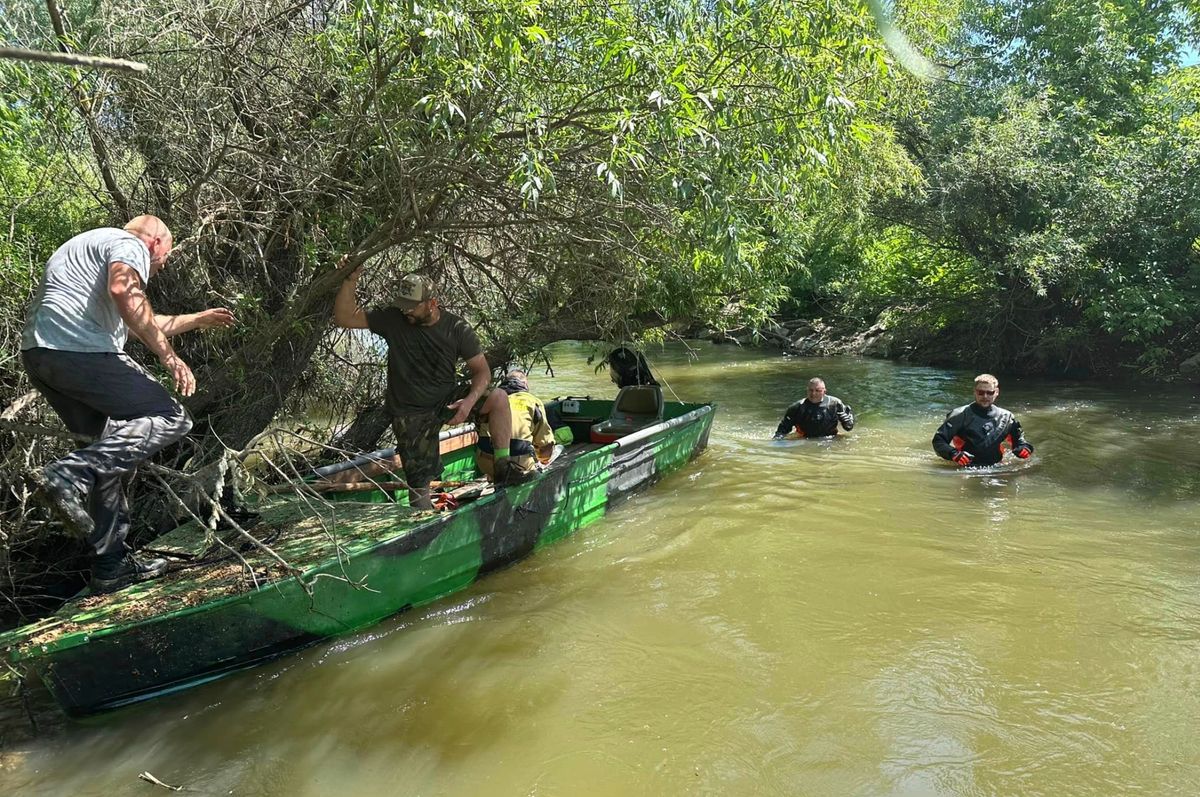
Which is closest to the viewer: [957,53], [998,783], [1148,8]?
[998,783]

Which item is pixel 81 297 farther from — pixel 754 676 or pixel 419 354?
pixel 754 676

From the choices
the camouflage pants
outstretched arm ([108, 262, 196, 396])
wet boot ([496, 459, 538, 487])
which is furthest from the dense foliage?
outstretched arm ([108, 262, 196, 396])

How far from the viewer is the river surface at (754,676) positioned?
12.6 ft

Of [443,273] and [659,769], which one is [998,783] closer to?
[659,769]

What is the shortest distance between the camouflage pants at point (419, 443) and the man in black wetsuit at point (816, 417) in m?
5.76

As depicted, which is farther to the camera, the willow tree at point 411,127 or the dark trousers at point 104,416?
the willow tree at point 411,127

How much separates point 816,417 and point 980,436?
216cm

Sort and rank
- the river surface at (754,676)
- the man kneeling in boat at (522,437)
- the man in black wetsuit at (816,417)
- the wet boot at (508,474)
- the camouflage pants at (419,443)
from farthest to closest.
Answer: the man in black wetsuit at (816,417), the man kneeling in boat at (522,437), the wet boot at (508,474), the camouflage pants at (419,443), the river surface at (754,676)

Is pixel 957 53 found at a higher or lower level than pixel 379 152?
higher

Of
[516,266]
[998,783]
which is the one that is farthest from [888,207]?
[998,783]

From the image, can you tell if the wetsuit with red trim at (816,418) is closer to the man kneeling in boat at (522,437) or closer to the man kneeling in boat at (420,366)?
the man kneeling in boat at (522,437)

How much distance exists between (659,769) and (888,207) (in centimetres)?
1527

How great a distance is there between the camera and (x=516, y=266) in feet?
24.5

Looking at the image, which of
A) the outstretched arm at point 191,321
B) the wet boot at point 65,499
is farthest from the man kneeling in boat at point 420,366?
the wet boot at point 65,499
